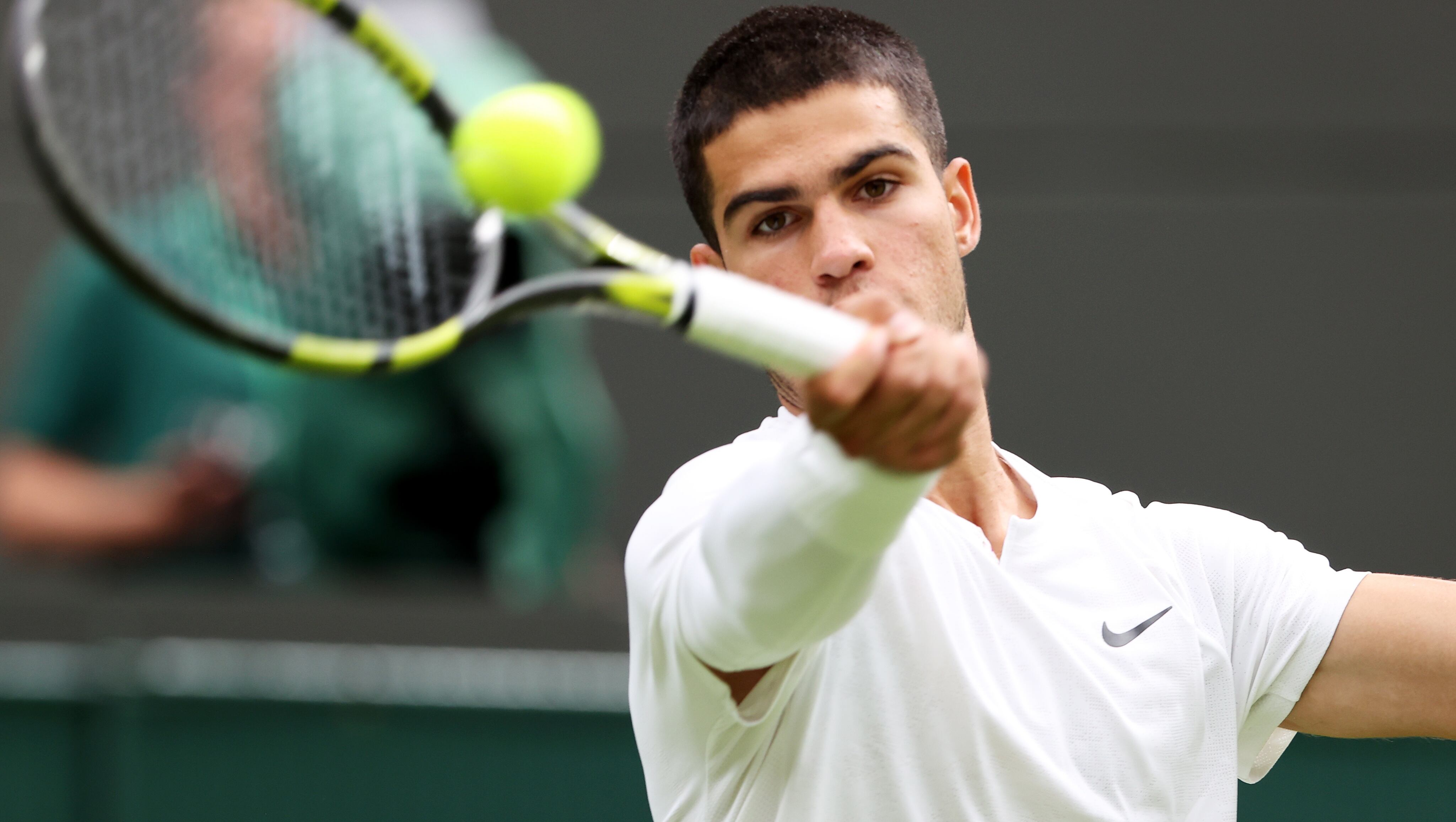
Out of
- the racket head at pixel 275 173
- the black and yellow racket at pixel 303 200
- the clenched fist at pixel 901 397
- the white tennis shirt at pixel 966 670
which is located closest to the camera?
the clenched fist at pixel 901 397

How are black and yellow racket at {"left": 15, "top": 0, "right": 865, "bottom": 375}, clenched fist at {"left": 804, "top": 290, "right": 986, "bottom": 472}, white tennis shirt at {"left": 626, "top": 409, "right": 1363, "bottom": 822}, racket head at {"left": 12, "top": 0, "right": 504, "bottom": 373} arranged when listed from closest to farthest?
clenched fist at {"left": 804, "top": 290, "right": 986, "bottom": 472} → black and yellow racket at {"left": 15, "top": 0, "right": 865, "bottom": 375} → white tennis shirt at {"left": 626, "top": 409, "right": 1363, "bottom": 822} → racket head at {"left": 12, "top": 0, "right": 504, "bottom": 373}

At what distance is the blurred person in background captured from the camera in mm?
3686

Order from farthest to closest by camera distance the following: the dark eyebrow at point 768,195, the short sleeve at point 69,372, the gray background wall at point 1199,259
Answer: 1. the gray background wall at point 1199,259
2. the short sleeve at point 69,372
3. the dark eyebrow at point 768,195

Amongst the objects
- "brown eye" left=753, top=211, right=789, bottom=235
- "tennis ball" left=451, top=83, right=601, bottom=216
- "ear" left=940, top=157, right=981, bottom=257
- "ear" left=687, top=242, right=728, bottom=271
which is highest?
"ear" left=940, top=157, right=981, bottom=257

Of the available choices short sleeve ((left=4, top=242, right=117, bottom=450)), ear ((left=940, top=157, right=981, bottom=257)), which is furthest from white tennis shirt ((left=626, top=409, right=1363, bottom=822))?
short sleeve ((left=4, top=242, right=117, bottom=450))

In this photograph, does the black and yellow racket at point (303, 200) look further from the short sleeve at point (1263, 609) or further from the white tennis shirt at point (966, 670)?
the short sleeve at point (1263, 609)

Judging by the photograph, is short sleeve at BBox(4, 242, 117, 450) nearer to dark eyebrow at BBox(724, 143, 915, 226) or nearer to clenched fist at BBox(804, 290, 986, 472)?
dark eyebrow at BBox(724, 143, 915, 226)

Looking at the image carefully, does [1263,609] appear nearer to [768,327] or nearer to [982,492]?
[982,492]

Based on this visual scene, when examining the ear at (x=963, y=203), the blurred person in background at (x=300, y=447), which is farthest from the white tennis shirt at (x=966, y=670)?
the blurred person in background at (x=300, y=447)

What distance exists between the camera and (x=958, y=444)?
1.32m

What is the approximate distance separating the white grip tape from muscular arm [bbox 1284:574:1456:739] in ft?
2.95

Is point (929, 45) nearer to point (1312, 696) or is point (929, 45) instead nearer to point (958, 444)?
point (1312, 696)

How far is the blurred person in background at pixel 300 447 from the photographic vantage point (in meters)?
3.69

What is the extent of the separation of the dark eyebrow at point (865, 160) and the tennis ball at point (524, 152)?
1.04 feet
